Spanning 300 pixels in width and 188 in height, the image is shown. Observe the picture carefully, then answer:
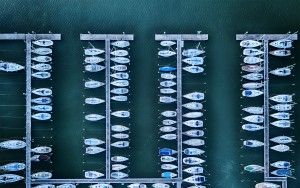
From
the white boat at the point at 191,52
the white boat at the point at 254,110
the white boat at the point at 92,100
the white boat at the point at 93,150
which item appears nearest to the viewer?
the white boat at the point at 93,150

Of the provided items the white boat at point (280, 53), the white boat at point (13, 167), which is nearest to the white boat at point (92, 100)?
the white boat at point (13, 167)

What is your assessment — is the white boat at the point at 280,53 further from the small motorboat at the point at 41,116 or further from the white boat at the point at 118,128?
the small motorboat at the point at 41,116

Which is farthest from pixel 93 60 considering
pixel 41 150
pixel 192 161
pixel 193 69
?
pixel 192 161

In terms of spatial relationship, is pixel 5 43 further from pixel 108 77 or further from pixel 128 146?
pixel 128 146

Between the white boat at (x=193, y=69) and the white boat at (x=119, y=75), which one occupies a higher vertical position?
the white boat at (x=193, y=69)

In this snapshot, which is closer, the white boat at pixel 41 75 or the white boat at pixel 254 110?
the white boat at pixel 41 75

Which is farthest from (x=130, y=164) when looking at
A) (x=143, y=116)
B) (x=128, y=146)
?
(x=143, y=116)

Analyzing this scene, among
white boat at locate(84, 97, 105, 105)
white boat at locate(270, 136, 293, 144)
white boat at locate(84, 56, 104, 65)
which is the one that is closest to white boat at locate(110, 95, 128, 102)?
white boat at locate(84, 97, 105, 105)

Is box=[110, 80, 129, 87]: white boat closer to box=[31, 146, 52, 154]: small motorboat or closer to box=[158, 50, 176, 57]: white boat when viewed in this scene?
box=[158, 50, 176, 57]: white boat

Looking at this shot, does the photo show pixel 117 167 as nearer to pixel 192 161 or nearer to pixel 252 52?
pixel 192 161
